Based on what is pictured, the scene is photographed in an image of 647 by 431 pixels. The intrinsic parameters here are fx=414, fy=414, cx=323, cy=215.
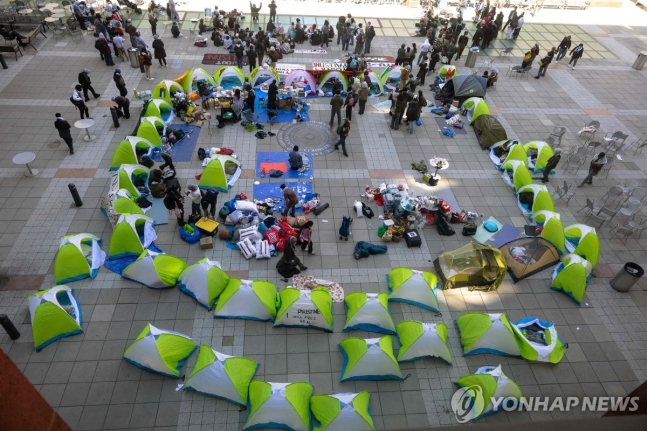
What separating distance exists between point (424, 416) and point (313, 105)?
52.9 feet

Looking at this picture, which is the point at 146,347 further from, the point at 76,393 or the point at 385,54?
the point at 385,54

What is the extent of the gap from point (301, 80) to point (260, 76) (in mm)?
2230

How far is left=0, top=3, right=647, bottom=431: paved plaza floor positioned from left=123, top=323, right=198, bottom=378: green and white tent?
0.40m

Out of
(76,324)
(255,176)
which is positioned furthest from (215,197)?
(76,324)

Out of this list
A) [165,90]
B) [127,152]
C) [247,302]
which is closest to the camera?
[247,302]

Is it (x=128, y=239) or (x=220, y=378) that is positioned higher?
(x=128, y=239)

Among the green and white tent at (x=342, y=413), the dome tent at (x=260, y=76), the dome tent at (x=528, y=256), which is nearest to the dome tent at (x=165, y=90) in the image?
the dome tent at (x=260, y=76)

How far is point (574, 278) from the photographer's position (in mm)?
13445

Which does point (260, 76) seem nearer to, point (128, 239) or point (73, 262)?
point (128, 239)

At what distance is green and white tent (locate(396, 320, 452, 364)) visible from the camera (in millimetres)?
11383

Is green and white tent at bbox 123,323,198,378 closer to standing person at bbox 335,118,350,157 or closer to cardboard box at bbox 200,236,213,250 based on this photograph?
cardboard box at bbox 200,236,213,250

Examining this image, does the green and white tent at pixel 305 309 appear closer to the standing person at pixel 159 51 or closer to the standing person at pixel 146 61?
the standing person at pixel 146 61

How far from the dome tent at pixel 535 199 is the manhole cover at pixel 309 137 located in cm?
833

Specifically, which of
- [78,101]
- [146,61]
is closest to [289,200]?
[78,101]
